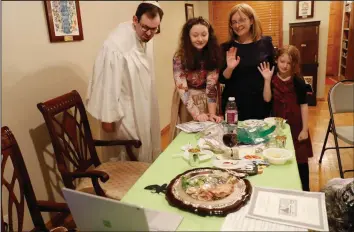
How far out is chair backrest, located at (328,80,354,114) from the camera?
258cm

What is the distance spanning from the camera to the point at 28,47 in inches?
73.9

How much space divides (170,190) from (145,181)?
17cm

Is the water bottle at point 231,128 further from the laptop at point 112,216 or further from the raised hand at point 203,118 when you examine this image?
the laptop at point 112,216

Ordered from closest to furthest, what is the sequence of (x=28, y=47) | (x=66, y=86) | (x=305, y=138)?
(x=28, y=47) < (x=305, y=138) < (x=66, y=86)

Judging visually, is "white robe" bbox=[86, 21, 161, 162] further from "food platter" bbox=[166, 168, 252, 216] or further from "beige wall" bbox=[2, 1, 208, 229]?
"food platter" bbox=[166, 168, 252, 216]

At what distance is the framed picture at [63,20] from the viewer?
6.71 feet

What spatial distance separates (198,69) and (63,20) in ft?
3.36

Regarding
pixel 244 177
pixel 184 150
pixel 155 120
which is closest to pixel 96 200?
pixel 244 177

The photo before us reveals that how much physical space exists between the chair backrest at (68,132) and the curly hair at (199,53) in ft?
2.60

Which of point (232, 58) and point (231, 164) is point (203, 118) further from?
point (231, 164)

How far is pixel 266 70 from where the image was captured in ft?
6.72

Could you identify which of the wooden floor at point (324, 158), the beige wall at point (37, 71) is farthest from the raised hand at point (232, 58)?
the wooden floor at point (324, 158)

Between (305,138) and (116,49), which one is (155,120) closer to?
(116,49)

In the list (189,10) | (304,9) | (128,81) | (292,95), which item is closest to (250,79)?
(292,95)
